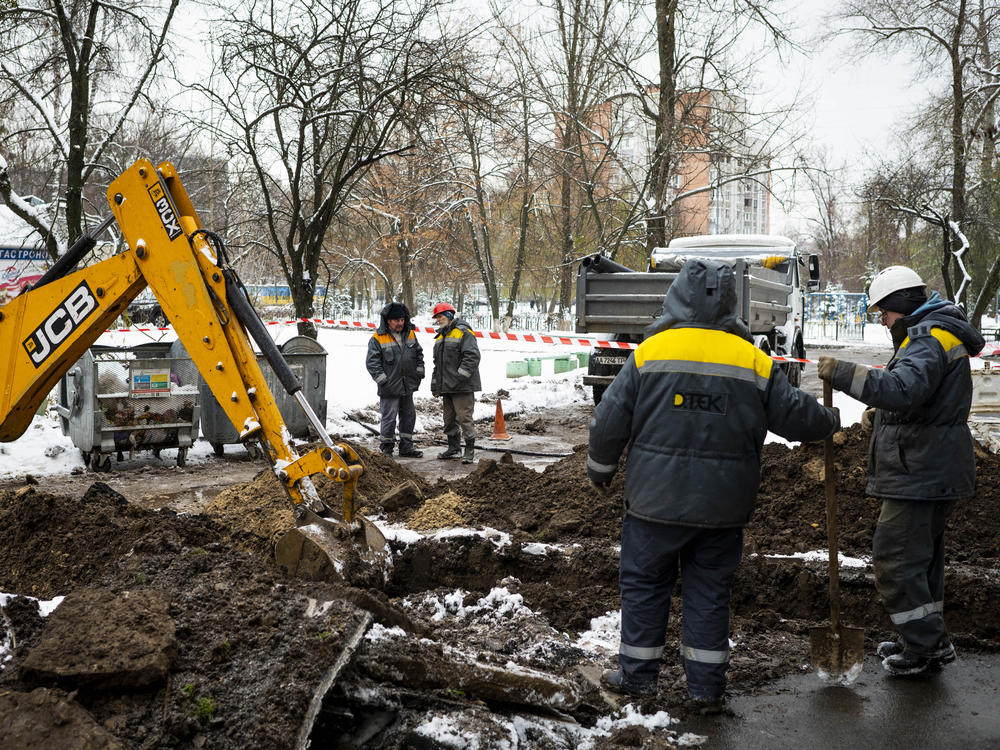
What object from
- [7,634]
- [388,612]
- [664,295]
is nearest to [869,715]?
[388,612]

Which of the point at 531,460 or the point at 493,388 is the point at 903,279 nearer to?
the point at 531,460

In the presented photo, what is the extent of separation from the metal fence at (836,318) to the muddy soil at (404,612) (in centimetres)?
3095

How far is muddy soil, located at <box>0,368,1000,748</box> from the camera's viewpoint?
3307 millimetres

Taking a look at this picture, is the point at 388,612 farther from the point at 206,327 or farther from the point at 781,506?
the point at 781,506

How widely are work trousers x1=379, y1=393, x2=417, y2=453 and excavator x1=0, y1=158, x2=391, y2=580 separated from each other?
594cm

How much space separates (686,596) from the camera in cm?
416

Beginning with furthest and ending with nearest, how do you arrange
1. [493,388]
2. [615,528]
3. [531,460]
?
[493,388]
[531,460]
[615,528]

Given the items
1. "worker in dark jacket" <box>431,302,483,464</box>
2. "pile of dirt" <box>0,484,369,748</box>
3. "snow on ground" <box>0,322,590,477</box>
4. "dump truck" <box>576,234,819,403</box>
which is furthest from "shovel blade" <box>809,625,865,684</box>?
"snow on ground" <box>0,322,590,477</box>

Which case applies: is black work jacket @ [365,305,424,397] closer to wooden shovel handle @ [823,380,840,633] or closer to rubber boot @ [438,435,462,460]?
rubber boot @ [438,435,462,460]

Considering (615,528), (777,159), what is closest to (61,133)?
(615,528)

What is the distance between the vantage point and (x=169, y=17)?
501 inches

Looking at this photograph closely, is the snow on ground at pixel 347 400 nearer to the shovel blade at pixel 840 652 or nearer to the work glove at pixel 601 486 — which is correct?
the work glove at pixel 601 486

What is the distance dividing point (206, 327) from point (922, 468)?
12.5 ft

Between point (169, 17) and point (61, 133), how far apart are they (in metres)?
2.32
